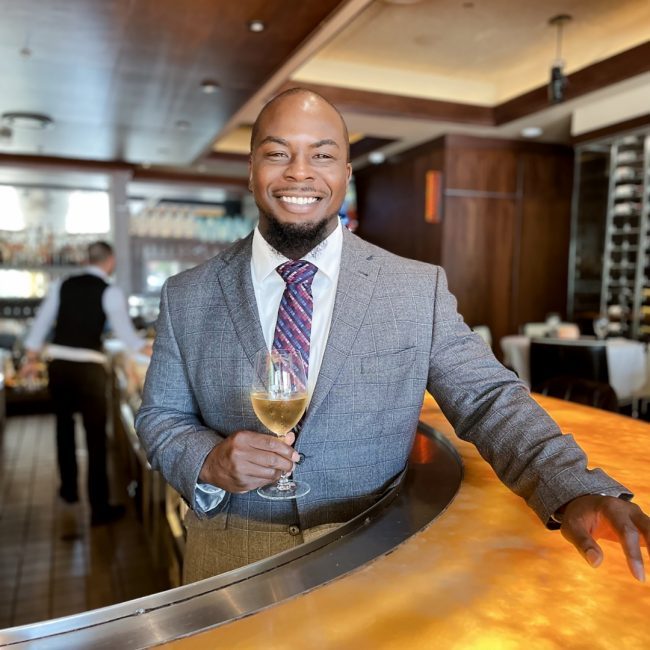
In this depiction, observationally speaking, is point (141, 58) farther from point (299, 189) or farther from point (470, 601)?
point (470, 601)

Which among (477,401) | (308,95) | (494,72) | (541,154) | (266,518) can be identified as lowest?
(266,518)

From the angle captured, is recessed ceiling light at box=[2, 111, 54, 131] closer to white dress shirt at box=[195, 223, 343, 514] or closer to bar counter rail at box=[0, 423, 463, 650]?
white dress shirt at box=[195, 223, 343, 514]

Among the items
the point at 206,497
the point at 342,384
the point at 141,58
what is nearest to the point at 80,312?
the point at 141,58

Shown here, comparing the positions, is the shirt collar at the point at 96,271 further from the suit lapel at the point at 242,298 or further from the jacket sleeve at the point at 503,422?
the jacket sleeve at the point at 503,422

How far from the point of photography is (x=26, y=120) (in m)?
5.32

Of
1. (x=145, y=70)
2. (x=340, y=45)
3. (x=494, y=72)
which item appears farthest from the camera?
(x=494, y=72)

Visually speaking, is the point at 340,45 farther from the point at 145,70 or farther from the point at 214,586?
the point at 214,586

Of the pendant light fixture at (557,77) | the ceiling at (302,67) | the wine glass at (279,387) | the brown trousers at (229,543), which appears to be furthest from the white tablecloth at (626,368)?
the wine glass at (279,387)

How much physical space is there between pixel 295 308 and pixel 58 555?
271 cm

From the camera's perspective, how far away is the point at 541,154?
7.52m

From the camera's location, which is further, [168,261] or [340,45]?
[168,261]

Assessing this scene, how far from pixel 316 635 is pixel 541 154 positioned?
776 cm

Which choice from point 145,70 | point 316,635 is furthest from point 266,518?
point 145,70

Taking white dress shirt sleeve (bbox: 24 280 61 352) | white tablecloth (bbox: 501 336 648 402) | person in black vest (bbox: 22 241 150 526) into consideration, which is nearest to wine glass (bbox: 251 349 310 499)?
person in black vest (bbox: 22 241 150 526)
